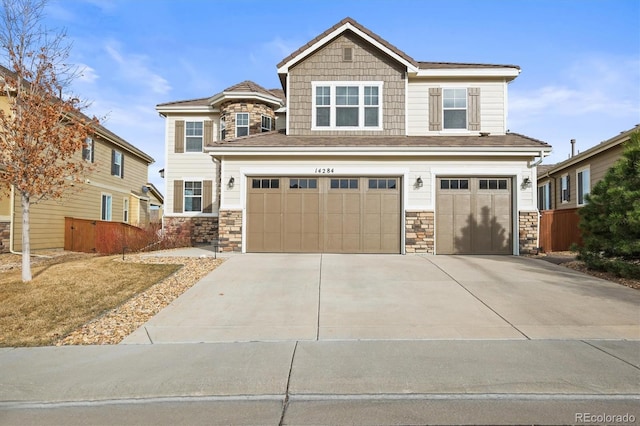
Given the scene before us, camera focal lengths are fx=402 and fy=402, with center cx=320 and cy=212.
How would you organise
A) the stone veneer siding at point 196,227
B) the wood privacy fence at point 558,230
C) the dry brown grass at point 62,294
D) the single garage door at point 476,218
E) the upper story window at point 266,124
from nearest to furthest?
the dry brown grass at point 62,294, the single garage door at point 476,218, the wood privacy fence at point 558,230, the upper story window at point 266,124, the stone veneer siding at point 196,227

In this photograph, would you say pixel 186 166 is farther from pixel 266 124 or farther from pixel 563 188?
pixel 563 188

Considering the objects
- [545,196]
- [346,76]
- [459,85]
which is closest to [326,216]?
[346,76]

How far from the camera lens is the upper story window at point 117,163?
874 inches

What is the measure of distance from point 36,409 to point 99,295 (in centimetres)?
453

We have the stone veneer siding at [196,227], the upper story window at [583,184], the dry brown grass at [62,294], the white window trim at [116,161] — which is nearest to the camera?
the dry brown grass at [62,294]

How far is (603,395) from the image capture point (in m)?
3.95

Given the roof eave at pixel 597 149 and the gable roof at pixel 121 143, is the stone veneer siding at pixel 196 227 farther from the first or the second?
the roof eave at pixel 597 149

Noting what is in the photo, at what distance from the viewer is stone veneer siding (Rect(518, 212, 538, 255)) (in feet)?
43.0

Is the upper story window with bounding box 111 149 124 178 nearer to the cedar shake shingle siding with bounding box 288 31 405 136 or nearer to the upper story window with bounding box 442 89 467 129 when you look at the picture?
the cedar shake shingle siding with bounding box 288 31 405 136

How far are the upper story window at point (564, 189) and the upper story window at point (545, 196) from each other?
2.09 m

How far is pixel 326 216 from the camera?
13320 mm

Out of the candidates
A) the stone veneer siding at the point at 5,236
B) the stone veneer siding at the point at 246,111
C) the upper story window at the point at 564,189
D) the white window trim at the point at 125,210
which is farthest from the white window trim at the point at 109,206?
the upper story window at the point at 564,189

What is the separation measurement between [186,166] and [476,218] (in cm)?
1324

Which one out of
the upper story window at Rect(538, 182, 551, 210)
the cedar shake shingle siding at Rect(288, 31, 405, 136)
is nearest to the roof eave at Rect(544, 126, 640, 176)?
the upper story window at Rect(538, 182, 551, 210)
